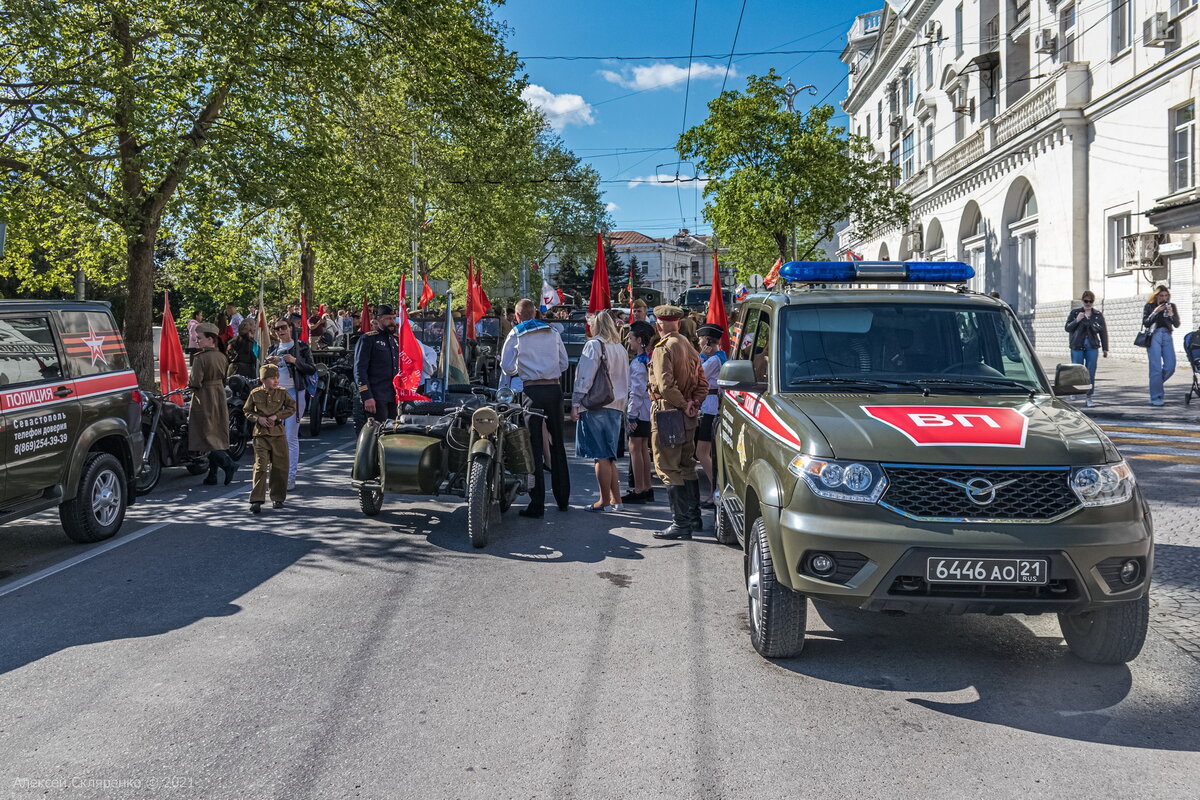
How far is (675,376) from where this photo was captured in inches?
307

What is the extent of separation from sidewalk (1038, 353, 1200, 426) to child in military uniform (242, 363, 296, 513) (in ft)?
33.0

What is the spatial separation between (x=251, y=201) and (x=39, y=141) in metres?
3.89

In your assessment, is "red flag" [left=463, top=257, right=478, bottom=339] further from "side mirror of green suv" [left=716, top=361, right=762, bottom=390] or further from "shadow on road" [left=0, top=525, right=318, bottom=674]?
"side mirror of green suv" [left=716, top=361, right=762, bottom=390]

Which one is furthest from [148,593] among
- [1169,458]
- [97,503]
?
[1169,458]

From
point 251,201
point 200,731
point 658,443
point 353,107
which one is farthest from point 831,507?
point 353,107

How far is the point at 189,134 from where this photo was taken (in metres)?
14.5

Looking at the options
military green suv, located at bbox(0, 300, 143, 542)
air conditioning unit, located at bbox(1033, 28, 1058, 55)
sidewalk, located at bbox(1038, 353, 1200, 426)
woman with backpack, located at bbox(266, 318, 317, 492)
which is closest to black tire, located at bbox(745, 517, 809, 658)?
military green suv, located at bbox(0, 300, 143, 542)

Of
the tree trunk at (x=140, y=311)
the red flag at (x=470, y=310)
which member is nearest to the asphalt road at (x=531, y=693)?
the red flag at (x=470, y=310)

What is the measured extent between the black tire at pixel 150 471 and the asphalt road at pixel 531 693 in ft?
9.42

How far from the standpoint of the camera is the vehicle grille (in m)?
4.23

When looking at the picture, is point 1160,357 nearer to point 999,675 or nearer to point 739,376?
point 739,376

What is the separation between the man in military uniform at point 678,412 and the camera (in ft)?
25.2

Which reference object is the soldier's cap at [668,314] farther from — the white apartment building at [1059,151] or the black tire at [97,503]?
the white apartment building at [1059,151]

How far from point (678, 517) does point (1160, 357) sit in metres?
11.6
